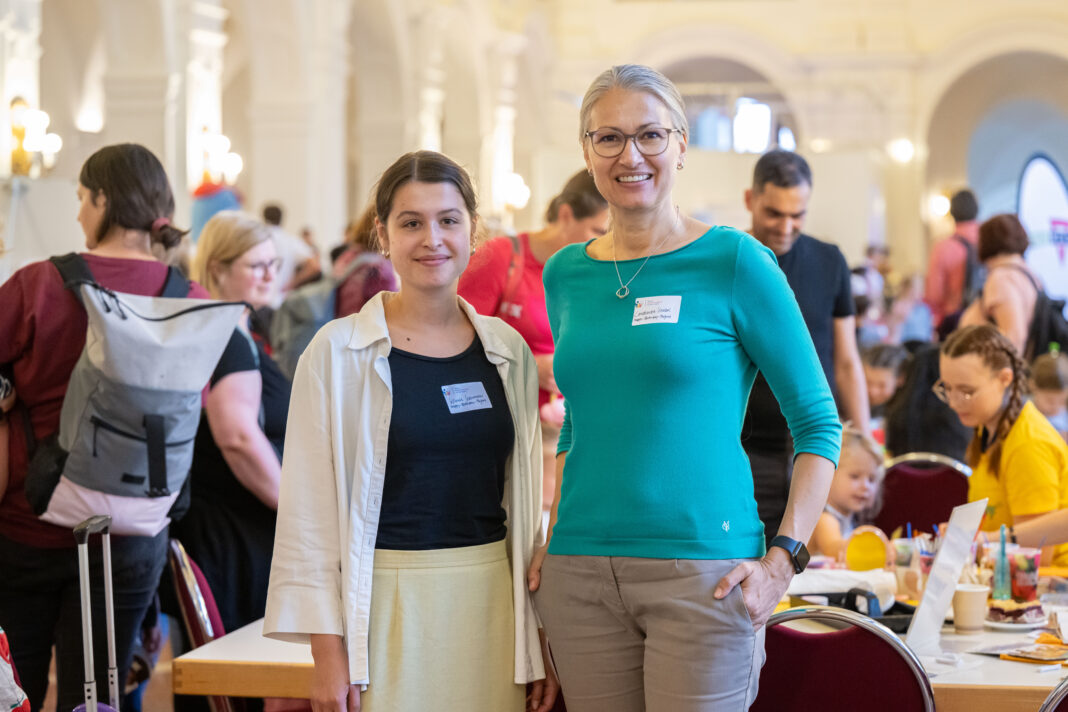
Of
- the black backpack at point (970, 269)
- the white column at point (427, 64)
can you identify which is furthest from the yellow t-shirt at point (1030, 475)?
the white column at point (427, 64)

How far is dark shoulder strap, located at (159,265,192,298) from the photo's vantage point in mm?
2910

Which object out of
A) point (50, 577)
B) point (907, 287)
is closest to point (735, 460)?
point (50, 577)

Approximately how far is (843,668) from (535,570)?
2.00 feet

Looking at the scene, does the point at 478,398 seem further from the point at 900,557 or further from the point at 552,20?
the point at 552,20

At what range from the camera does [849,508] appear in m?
4.16

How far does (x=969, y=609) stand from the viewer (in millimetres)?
2859

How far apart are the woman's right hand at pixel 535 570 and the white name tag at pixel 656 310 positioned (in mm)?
444

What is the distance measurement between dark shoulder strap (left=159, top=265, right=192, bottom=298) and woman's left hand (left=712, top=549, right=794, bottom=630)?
1.60 m

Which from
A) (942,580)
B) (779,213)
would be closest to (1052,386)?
(779,213)

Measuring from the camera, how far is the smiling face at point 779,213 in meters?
3.49

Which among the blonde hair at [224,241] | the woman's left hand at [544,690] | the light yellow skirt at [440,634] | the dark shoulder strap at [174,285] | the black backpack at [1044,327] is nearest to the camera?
the light yellow skirt at [440,634]

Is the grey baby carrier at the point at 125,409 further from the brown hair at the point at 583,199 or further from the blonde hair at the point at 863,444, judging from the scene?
the blonde hair at the point at 863,444

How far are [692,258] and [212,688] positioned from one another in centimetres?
139

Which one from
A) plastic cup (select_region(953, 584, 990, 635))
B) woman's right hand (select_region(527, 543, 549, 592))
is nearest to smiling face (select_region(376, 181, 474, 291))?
woman's right hand (select_region(527, 543, 549, 592))
